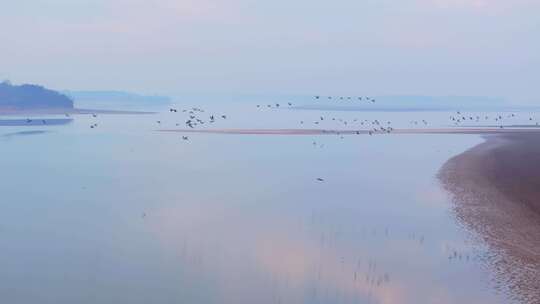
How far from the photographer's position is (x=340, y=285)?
18219 mm

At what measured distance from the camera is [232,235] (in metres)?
24.5

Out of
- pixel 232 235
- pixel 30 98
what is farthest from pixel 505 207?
pixel 30 98

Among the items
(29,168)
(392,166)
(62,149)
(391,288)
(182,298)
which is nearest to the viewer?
(182,298)

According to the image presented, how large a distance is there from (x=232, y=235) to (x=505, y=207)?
13756 mm

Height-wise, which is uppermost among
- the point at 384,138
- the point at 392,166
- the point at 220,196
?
the point at 384,138

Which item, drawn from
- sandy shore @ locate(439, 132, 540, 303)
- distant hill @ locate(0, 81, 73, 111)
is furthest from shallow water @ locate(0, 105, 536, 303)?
distant hill @ locate(0, 81, 73, 111)

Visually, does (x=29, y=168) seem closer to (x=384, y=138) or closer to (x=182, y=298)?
(x=182, y=298)

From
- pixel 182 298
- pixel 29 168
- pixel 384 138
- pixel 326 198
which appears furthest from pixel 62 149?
pixel 182 298

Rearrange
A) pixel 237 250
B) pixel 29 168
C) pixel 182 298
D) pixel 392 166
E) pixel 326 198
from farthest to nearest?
pixel 392 166 → pixel 29 168 → pixel 326 198 → pixel 237 250 → pixel 182 298

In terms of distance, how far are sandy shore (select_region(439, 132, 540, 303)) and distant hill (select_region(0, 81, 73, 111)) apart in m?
141

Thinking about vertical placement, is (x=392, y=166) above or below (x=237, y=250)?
above

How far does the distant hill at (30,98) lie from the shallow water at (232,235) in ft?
407

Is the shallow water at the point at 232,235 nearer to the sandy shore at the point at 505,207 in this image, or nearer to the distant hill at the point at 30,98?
the sandy shore at the point at 505,207

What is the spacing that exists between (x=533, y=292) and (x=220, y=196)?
19.9 m
